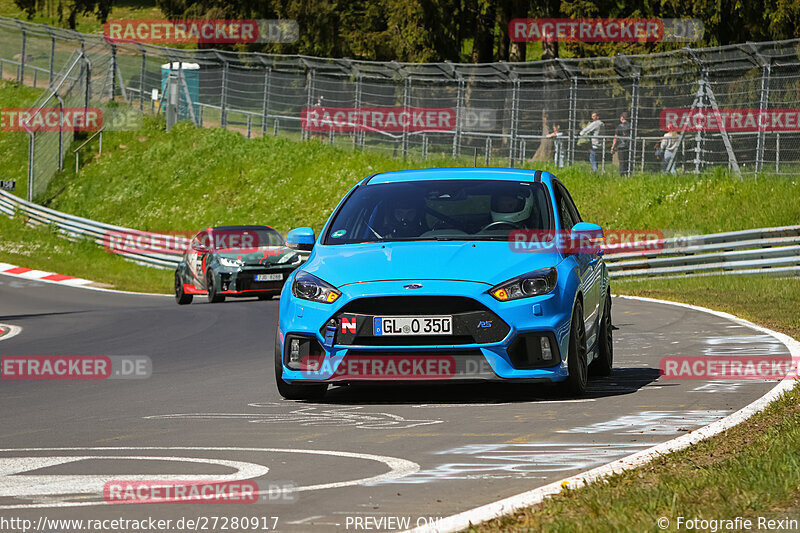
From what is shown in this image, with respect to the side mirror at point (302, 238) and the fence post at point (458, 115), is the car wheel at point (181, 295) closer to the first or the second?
the fence post at point (458, 115)

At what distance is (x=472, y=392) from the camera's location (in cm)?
953

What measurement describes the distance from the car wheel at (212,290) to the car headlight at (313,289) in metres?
15.1

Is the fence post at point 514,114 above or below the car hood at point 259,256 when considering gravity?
above

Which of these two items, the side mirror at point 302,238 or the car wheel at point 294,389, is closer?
the car wheel at point 294,389

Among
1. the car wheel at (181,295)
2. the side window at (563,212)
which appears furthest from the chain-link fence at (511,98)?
the side window at (563,212)

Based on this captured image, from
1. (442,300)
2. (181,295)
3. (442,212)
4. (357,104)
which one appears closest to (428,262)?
(442,300)

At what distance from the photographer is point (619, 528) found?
451 cm

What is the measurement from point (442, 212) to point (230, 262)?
14282mm

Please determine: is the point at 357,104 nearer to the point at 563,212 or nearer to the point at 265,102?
the point at 265,102

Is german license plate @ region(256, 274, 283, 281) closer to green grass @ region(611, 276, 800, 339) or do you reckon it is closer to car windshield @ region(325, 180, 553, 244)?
green grass @ region(611, 276, 800, 339)

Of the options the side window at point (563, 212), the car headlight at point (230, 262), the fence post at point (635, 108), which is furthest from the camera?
the fence post at point (635, 108)

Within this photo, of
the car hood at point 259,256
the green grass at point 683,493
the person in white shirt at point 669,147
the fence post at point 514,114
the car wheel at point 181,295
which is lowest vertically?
the car wheel at point 181,295

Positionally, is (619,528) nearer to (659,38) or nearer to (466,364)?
(466,364)

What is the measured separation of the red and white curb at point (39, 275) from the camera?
30906 millimetres
